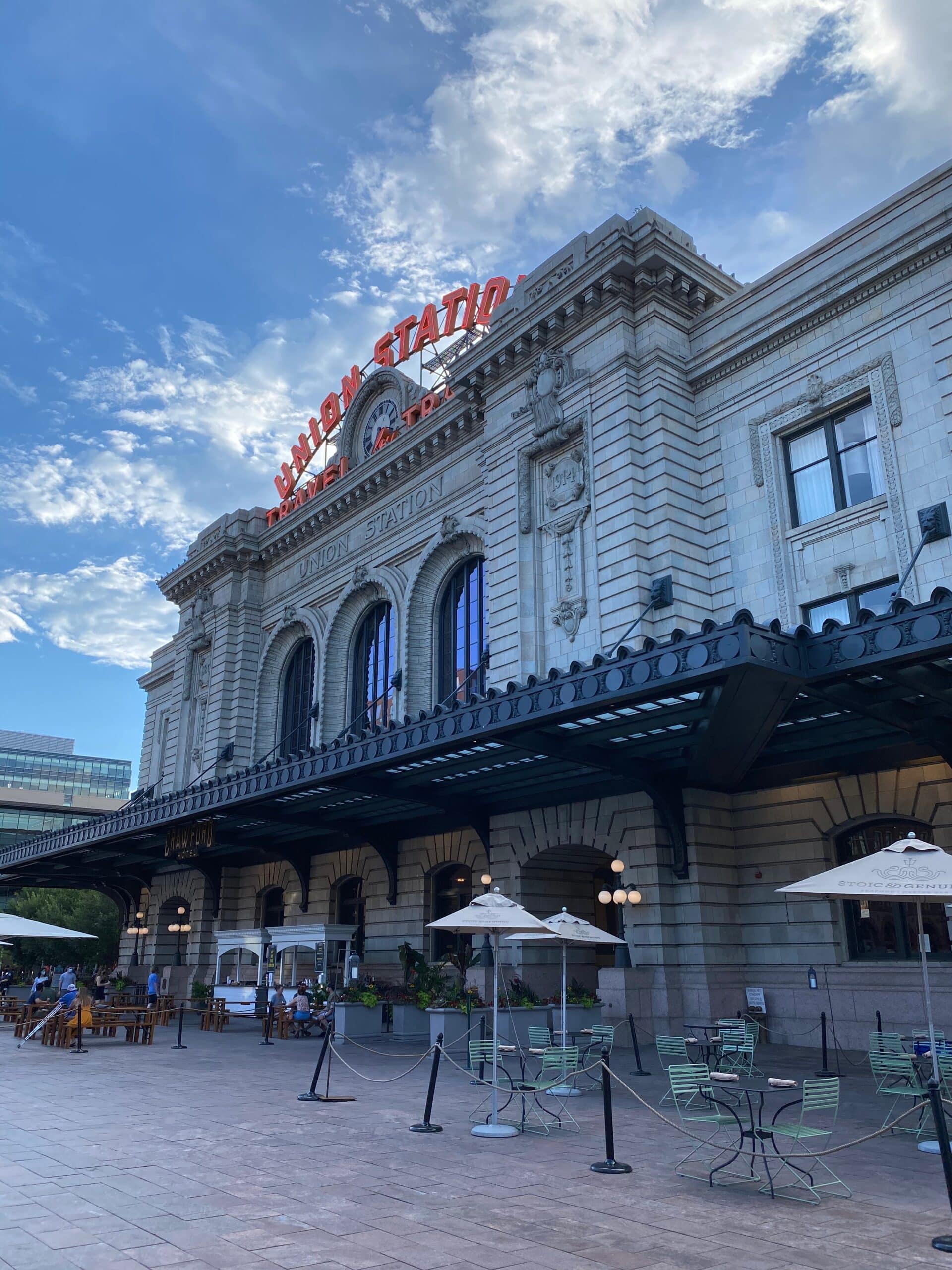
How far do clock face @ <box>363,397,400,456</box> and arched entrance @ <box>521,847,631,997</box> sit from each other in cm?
2038

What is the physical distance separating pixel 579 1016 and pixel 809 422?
15.1 m

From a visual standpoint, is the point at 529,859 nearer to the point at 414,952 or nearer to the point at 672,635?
the point at 414,952

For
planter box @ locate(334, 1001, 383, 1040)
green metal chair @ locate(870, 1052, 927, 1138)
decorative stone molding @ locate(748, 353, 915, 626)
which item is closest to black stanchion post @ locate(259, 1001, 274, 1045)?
planter box @ locate(334, 1001, 383, 1040)

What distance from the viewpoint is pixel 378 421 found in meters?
41.6

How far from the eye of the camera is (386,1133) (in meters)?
12.1

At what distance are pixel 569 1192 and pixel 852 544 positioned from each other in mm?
16979

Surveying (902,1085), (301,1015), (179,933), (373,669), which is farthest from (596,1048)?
(179,933)

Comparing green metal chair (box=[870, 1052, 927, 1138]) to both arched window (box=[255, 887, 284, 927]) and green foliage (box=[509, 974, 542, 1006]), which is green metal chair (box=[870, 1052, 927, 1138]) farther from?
arched window (box=[255, 887, 284, 927])

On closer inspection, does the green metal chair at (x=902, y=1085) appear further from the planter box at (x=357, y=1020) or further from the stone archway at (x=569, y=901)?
the planter box at (x=357, y=1020)

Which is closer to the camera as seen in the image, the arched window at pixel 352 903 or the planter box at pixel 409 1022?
the planter box at pixel 409 1022

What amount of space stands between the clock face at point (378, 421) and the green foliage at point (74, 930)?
37.7 meters

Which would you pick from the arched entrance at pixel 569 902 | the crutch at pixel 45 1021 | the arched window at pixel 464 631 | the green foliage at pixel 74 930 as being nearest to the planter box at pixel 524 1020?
the arched entrance at pixel 569 902

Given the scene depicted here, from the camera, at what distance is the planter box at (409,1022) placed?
24797 mm

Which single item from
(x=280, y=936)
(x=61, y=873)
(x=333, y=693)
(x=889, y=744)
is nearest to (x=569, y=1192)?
(x=889, y=744)
